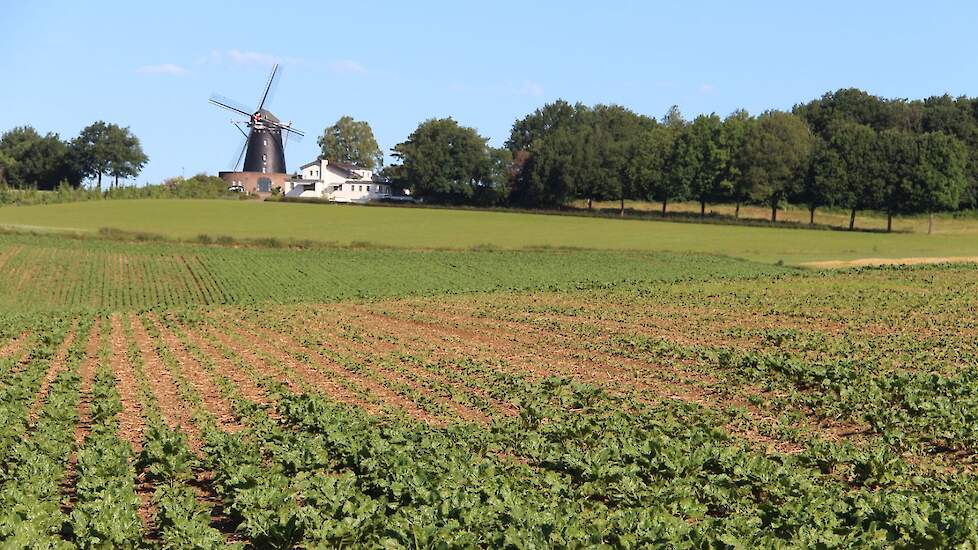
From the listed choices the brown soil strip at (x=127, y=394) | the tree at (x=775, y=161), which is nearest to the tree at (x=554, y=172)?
the tree at (x=775, y=161)

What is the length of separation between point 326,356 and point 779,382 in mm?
13045

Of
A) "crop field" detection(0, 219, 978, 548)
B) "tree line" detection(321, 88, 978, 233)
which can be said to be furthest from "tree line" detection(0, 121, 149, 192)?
"crop field" detection(0, 219, 978, 548)

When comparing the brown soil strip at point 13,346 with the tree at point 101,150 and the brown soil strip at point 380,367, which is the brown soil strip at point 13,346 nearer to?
the brown soil strip at point 380,367

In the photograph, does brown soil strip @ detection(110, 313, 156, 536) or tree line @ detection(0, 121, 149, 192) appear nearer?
brown soil strip @ detection(110, 313, 156, 536)

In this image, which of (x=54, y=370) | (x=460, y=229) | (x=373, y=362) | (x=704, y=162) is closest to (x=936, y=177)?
(x=704, y=162)

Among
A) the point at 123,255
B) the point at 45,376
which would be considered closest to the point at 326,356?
the point at 45,376

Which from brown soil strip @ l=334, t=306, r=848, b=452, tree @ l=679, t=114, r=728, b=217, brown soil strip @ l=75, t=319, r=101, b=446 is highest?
tree @ l=679, t=114, r=728, b=217

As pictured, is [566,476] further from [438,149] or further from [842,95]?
[842,95]

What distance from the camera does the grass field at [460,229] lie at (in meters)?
83.6

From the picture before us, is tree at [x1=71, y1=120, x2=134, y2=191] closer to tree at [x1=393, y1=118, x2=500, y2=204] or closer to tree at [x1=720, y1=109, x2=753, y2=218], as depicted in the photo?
tree at [x1=393, y1=118, x2=500, y2=204]

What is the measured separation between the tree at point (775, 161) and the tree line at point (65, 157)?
111 metres

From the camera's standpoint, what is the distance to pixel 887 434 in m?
Result: 18.4

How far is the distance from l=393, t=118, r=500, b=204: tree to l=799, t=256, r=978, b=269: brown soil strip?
272ft

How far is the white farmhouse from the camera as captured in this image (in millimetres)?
173250
